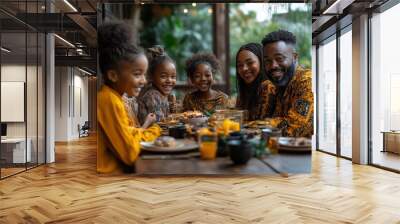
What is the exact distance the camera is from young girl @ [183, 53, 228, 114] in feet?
12.1

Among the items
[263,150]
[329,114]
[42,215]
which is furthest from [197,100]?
[329,114]

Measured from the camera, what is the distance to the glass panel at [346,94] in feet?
27.6

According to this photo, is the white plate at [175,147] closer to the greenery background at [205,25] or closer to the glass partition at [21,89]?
the greenery background at [205,25]

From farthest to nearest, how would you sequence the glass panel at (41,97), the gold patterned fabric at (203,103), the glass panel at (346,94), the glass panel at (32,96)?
1. the glass panel at (346,94)
2. the glass panel at (41,97)
3. the glass panel at (32,96)
4. the gold patterned fabric at (203,103)

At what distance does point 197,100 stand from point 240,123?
481 mm

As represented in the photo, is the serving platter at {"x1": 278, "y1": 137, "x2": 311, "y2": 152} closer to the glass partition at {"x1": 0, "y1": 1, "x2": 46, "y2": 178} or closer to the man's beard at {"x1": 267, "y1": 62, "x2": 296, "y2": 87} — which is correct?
the man's beard at {"x1": 267, "y1": 62, "x2": 296, "y2": 87}

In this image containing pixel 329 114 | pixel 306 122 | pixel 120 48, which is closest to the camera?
pixel 120 48

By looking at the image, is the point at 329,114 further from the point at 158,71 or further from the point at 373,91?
the point at 158,71

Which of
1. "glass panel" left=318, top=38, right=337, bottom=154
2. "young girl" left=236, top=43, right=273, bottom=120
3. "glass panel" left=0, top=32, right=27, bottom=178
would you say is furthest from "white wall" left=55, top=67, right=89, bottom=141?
"young girl" left=236, top=43, right=273, bottom=120

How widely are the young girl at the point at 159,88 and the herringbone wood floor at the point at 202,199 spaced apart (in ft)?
2.22

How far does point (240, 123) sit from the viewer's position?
3.66 meters

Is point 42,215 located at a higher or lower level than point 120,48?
lower

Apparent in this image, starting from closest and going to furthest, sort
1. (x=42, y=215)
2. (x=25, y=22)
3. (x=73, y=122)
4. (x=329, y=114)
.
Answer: (x=42, y=215) < (x=25, y=22) < (x=329, y=114) < (x=73, y=122)

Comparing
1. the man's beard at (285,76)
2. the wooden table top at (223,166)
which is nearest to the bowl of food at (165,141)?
the wooden table top at (223,166)
